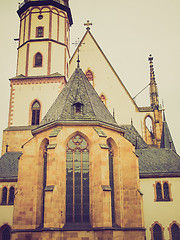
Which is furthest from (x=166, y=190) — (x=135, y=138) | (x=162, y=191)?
(x=135, y=138)

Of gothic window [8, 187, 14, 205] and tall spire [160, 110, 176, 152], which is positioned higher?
tall spire [160, 110, 176, 152]

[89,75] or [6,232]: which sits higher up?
[89,75]

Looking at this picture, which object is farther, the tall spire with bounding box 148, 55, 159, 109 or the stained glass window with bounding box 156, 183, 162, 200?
the tall spire with bounding box 148, 55, 159, 109

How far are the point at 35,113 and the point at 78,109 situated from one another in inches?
431

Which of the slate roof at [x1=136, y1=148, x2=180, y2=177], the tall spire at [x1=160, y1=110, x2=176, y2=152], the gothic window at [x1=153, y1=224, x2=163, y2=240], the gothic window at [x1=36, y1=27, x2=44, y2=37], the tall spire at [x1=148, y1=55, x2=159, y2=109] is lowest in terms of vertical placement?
the gothic window at [x1=153, y1=224, x2=163, y2=240]

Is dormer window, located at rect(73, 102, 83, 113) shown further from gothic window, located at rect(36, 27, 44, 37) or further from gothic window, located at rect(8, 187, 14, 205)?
gothic window, located at rect(36, 27, 44, 37)

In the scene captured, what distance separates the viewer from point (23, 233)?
18.9 m

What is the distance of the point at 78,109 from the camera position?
67.9ft

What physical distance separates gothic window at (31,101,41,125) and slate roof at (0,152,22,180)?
3.66 meters

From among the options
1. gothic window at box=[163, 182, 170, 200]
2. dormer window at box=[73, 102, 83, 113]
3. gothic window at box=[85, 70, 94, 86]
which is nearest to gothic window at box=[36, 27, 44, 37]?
gothic window at box=[85, 70, 94, 86]

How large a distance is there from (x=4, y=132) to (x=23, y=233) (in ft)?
41.5

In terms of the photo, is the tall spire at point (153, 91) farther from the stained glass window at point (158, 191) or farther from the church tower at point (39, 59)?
the stained glass window at point (158, 191)

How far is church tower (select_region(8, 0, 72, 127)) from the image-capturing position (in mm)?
30812

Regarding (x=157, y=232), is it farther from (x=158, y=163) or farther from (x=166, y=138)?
(x=166, y=138)
